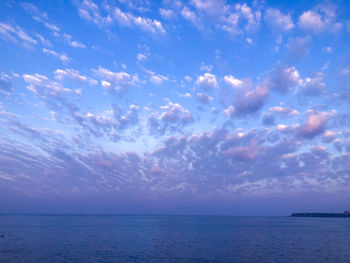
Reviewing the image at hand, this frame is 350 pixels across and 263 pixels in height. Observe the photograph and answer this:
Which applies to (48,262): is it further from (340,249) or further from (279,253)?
(340,249)

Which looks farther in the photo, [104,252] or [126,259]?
[104,252]

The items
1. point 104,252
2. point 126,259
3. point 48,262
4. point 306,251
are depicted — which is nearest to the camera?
point 48,262

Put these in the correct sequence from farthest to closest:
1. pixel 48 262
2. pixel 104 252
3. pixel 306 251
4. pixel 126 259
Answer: pixel 306 251 < pixel 104 252 < pixel 126 259 < pixel 48 262

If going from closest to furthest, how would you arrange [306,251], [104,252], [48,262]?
[48,262] < [104,252] < [306,251]

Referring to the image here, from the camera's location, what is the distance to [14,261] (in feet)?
146

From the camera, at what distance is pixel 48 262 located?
44.3m

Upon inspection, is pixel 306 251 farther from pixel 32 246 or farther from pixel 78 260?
pixel 32 246

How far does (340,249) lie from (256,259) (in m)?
26.7

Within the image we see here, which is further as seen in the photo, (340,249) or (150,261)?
(340,249)

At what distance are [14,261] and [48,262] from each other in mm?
5754

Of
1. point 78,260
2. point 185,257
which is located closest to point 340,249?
point 185,257

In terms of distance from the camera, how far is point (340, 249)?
2402 inches

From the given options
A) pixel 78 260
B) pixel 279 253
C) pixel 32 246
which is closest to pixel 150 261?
pixel 78 260

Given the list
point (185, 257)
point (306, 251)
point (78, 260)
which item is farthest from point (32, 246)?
point (306, 251)
